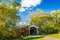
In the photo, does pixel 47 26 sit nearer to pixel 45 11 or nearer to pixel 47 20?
pixel 47 20

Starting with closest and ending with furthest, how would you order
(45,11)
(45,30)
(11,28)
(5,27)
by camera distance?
(5,27)
(11,28)
(45,30)
(45,11)

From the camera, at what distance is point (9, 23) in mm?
21547

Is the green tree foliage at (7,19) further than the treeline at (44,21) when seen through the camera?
No

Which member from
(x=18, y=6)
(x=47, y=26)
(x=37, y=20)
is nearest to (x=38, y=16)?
(x=37, y=20)

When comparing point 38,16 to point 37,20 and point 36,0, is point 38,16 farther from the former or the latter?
point 36,0

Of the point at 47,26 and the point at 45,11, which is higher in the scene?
the point at 45,11

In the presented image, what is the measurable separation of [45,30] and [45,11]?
822 cm

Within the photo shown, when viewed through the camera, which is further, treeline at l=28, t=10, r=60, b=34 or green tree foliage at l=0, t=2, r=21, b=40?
treeline at l=28, t=10, r=60, b=34

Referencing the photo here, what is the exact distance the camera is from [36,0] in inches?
1583

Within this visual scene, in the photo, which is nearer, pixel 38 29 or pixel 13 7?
pixel 13 7

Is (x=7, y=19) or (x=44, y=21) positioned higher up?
(x=44, y=21)

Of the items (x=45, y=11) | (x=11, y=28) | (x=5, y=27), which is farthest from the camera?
(x=45, y=11)

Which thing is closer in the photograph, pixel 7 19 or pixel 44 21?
pixel 7 19

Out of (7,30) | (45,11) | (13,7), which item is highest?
(45,11)
